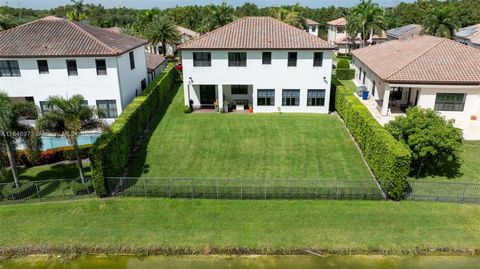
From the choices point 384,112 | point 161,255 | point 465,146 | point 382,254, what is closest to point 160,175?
point 161,255

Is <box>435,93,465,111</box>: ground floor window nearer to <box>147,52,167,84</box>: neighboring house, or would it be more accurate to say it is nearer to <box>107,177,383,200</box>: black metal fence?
<box>107,177,383,200</box>: black metal fence

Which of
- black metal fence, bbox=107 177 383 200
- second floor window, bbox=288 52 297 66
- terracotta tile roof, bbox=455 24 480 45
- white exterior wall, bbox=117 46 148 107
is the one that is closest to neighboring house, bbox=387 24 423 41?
terracotta tile roof, bbox=455 24 480 45

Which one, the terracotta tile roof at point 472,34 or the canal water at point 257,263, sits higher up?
the terracotta tile roof at point 472,34

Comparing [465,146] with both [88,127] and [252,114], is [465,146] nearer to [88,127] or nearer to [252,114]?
[252,114]

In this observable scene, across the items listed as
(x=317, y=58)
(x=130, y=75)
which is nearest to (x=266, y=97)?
(x=317, y=58)

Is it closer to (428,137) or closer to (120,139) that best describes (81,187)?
(120,139)

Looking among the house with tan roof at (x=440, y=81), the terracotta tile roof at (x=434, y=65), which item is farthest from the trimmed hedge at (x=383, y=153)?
the terracotta tile roof at (x=434, y=65)

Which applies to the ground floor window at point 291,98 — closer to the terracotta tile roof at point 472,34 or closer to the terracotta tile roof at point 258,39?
the terracotta tile roof at point 258,39
